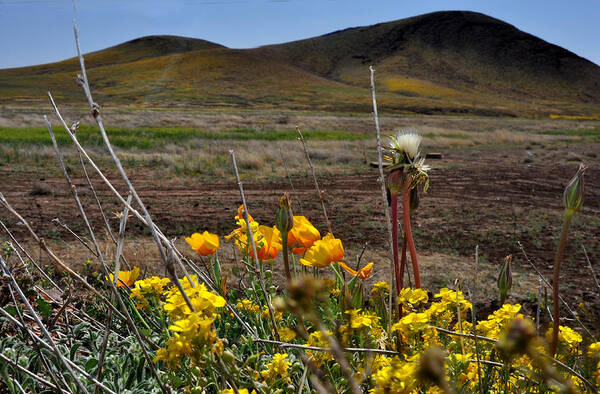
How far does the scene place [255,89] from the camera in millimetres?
69500

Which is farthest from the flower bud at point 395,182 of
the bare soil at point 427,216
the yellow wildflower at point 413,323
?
the bare soil at point 427,216

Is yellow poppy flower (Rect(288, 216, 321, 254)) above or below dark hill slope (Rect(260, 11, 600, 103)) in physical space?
below

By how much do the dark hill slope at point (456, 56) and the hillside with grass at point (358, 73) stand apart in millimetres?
236

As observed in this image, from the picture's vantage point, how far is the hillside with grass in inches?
2365

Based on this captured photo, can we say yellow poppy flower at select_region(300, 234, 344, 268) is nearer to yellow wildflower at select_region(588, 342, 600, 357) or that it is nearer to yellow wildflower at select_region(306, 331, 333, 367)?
yellow wildflower at select_region(306, 331, 333, 367)

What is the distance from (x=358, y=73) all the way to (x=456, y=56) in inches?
976

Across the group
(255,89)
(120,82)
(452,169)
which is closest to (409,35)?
(255,89)

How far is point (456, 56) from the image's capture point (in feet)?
315

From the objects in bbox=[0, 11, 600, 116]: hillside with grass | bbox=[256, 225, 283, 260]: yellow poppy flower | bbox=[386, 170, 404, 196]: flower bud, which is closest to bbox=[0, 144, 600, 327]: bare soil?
bbox=[256, 225, 283, 260]: yellow poppy flower

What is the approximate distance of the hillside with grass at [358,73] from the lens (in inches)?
2365

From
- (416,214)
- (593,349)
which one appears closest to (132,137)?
(416,214)

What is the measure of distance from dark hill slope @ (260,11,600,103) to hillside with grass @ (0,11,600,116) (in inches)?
9.3

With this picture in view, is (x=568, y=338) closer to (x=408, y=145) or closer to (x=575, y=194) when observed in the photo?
(x=575, y=194)

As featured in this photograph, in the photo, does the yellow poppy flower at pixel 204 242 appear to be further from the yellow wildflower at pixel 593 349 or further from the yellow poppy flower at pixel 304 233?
the yellow wildflower at pixel 593 349
